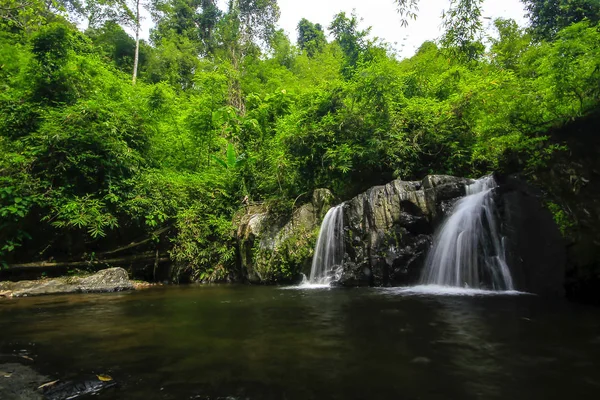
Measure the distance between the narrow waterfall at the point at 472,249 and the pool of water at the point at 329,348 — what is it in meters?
1.40

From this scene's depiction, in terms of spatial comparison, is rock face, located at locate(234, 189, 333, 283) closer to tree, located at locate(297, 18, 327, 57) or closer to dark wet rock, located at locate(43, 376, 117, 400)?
dark wet rock, located at locate(43, 376, 117, 400)

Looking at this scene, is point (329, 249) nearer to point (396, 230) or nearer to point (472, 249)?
point (396, 230)

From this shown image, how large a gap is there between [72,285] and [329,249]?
756cm

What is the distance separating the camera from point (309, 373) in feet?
9.63

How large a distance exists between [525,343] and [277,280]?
8143mm

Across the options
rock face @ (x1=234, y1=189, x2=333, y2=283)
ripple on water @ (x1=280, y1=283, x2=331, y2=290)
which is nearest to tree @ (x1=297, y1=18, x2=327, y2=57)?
rock face @ (x1=234, y1=189, x2=333, y2=283)

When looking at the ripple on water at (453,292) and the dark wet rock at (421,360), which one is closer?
the dark wet rock at (421,360)

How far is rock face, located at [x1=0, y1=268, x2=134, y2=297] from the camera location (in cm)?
918

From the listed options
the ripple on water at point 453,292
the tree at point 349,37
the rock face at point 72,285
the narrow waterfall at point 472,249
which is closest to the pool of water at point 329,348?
the ripple on water at point 453,292

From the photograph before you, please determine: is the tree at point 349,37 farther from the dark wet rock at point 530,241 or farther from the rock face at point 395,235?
the dark wet rock at point 530,241

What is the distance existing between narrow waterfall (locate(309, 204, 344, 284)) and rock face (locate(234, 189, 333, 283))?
1.16ft

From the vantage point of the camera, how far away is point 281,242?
11.3m

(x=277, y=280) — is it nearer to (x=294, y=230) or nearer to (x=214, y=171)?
(x=294, y=230)

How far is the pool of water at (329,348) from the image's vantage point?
2633 mm
